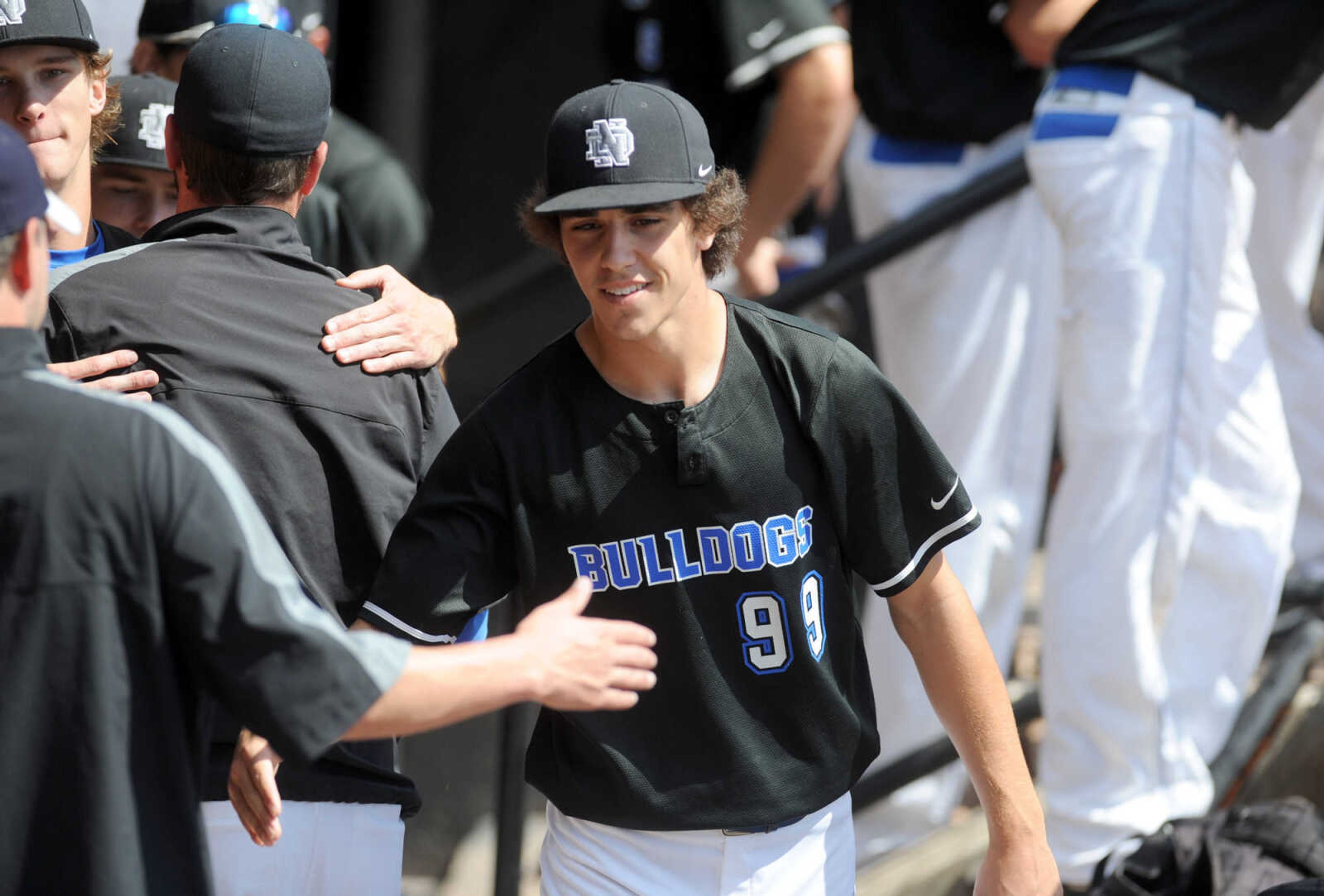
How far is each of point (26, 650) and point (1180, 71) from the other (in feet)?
8.82

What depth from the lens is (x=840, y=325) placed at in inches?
201

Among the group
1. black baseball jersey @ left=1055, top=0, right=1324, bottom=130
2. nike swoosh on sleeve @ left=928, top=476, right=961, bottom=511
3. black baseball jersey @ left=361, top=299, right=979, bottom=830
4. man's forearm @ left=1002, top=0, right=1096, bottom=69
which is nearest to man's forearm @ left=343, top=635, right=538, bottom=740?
black baseball jersey @ left=361, top=299, right=979, bottom=830

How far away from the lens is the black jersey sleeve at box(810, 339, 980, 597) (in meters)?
2.17

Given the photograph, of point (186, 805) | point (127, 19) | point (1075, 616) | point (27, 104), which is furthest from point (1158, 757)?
point (127, 19)

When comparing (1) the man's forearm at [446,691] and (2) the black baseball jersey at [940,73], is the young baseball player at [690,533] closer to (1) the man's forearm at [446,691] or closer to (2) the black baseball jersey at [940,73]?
(1) the man's forearm at [446,691]

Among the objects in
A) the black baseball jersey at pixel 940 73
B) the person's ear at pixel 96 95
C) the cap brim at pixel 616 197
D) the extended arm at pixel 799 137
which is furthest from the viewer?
the extended arm at pixel 799 137

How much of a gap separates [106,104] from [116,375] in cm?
68

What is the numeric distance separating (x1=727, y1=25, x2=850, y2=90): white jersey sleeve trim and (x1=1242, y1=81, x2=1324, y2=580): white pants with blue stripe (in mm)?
1110

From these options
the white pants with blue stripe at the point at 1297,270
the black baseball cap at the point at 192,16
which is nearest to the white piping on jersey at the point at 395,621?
the black baseball cap at the point at 192,16

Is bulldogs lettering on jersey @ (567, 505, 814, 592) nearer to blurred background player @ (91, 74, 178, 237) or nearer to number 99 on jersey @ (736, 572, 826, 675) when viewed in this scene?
number 99 on jersey @ (736, 572, 826, 675)

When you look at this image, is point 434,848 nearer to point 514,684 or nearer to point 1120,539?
point 1120,539

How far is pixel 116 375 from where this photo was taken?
208 cm

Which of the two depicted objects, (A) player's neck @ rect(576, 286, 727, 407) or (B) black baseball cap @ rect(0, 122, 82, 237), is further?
(A) player's neck @ rect(576, 286, 727, 407)

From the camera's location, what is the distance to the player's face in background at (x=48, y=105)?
7.69 ft
